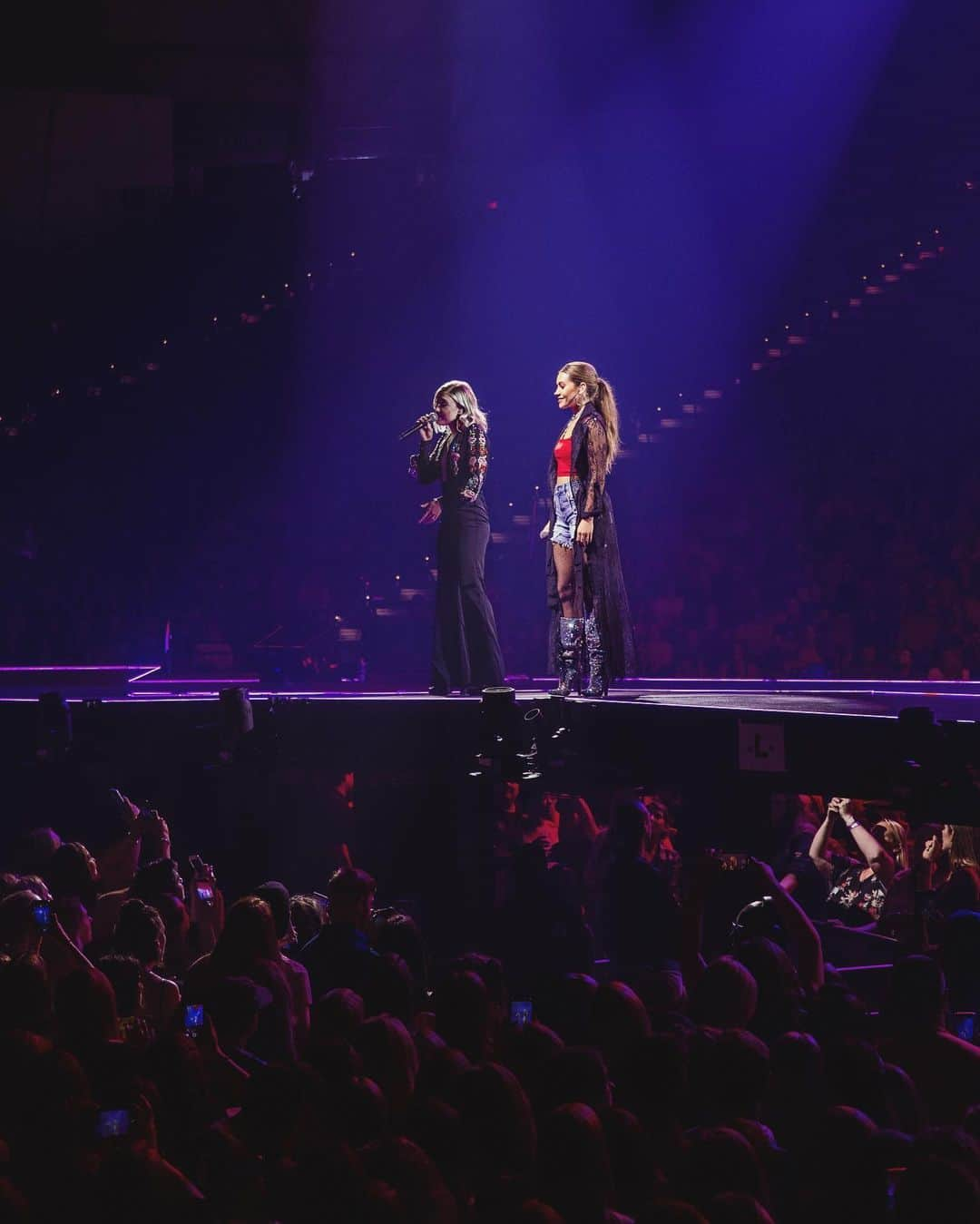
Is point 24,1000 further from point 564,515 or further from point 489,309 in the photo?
point 489,309

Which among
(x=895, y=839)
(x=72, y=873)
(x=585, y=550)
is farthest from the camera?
(x=895, y=839)

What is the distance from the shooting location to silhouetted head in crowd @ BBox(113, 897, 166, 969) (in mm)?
3951

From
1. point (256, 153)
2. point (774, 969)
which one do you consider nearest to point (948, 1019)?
point (774, 969)

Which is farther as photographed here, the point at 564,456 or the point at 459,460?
the point at 459,460

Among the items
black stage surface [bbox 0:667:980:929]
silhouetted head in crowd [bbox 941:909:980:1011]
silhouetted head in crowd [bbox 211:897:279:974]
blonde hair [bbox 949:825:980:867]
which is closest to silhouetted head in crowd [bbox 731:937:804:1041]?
silhouetted head in crowd [bbox 941:909:980:1011]

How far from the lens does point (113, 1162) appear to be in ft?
7.27

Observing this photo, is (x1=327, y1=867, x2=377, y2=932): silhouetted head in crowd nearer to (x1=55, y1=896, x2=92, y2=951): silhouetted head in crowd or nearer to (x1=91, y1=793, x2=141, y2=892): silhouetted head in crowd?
(x1=55, y1=896, x2=92, y2=951): silhouetted head in crowd

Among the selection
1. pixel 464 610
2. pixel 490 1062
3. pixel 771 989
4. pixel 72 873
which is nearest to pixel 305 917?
pixel 72 873

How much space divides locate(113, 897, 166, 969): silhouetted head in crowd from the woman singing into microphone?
2.48m

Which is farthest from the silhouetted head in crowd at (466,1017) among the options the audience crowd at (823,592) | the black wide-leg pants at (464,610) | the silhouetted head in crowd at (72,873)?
the audience crowd at (823,592)

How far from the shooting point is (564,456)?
6008 mm

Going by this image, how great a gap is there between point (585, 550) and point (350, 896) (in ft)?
7.26

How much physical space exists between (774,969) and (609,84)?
8.76 metres

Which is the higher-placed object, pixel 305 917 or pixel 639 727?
pixel 639 727
